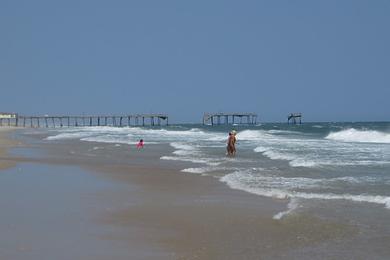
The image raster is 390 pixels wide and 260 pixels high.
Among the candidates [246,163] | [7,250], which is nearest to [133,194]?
[7,250]

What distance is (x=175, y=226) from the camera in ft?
27.7

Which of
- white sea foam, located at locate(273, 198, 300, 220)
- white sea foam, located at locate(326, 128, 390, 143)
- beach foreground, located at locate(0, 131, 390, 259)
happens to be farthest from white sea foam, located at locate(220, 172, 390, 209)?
white sea foam, located at locate(326, 128, 390, 143)

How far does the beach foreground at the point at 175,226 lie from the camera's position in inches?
267

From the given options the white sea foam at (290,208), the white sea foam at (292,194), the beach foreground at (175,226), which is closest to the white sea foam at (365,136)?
the white sea foam at (292,194)

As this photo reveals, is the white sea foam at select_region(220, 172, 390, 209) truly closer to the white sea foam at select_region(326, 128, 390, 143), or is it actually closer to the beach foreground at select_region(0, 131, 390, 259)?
the beach foreground at select_region(0, 131, 390, 259)

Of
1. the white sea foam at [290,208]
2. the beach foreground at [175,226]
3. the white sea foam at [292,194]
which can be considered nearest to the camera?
the beach foreground at [175,226]

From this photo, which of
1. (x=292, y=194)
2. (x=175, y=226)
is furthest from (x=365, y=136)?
(x=175, y=226)

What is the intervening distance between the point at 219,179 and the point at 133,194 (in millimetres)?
3313

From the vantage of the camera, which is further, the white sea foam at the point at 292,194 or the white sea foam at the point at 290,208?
the white sea foam at the point at 292,194

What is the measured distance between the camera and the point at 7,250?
6.65 metres

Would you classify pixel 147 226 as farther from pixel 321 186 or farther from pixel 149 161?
pixel 149 161

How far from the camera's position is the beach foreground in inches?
267

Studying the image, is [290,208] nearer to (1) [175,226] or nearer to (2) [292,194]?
(2) [292,194]

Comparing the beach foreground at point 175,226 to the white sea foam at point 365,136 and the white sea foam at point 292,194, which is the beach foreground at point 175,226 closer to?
the white sea foam at point 292,194
